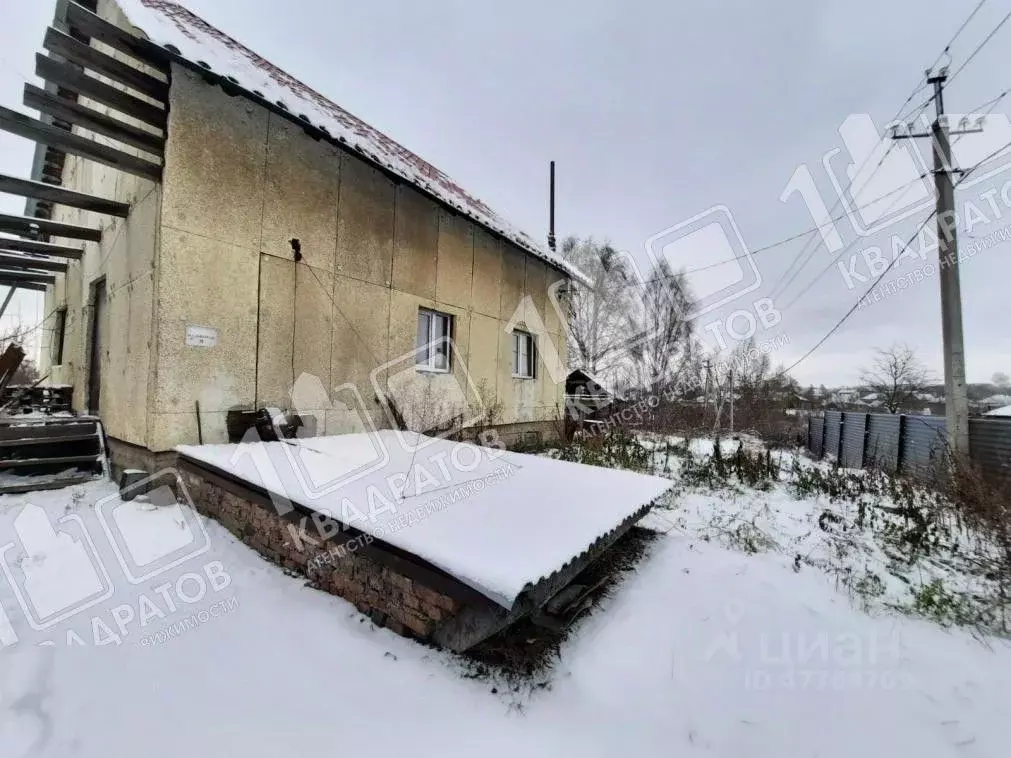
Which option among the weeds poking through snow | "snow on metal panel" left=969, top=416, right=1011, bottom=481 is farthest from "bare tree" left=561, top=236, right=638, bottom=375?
the weeds poking through snow

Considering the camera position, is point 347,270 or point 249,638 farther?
point 347,270

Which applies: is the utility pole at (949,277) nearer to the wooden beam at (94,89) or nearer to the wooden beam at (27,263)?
the wooden beam at (94,89)

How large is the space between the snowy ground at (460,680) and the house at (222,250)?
2.14 metres

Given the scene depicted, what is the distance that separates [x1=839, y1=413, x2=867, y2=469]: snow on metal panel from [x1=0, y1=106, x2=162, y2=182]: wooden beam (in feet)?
43.1

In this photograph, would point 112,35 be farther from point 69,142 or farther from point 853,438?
point 853,438

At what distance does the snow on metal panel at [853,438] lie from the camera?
380 inches

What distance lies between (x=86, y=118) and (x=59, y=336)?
24.1ft

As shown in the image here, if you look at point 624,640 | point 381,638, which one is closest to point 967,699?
point 624,640

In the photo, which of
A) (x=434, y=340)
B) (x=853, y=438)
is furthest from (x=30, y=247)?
(x=853, y=438)

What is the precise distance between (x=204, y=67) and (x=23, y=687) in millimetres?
4714

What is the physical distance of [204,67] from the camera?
3783 mm

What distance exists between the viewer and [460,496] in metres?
3.30

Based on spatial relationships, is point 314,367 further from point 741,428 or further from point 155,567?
point 741,428

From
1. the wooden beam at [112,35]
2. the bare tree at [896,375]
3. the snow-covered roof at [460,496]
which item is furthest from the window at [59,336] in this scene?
the bare tree at [896,375]
